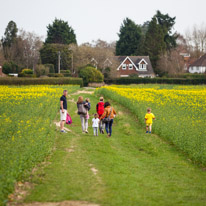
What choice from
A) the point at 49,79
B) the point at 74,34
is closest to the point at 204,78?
the point at 49,79

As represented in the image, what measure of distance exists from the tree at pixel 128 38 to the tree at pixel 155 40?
A: 7287 millimetres

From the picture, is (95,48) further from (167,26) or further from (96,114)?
(96,114)

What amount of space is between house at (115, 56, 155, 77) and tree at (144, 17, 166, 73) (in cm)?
320

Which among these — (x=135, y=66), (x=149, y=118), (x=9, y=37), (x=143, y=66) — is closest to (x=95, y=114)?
(x=149, y=118)

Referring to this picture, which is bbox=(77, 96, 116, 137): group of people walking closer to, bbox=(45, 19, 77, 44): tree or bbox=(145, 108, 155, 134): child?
bbox=(145, 108, 155, 134): child

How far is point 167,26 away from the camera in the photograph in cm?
10550

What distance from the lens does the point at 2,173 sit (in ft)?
27.1

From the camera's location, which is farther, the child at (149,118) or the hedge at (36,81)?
the hedge at (36,81)

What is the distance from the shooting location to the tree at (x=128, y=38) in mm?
105812

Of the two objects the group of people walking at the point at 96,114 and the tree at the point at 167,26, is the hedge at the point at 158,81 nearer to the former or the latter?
the tree at the point at 167,26

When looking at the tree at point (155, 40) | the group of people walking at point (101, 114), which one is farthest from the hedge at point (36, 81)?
the group of people walking at point (101, 114)

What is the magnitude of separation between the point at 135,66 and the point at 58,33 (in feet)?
79.2

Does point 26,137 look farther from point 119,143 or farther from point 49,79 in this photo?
point 49,79

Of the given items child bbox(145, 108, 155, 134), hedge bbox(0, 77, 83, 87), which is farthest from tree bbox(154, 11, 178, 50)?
child bbox(145, 108, 155, 134)
